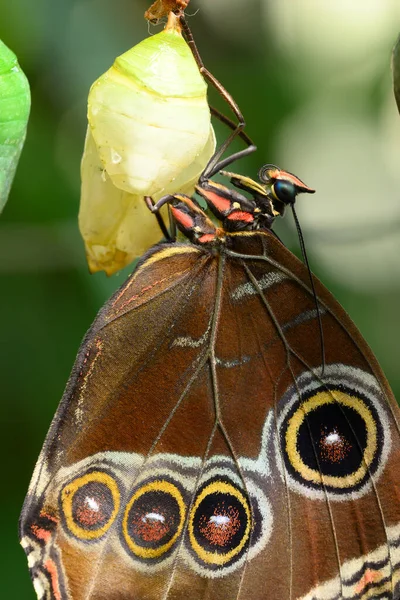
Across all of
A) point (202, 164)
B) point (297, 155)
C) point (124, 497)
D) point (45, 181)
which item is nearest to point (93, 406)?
point (124, 497)

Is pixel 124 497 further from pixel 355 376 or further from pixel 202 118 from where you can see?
pixel 202 118

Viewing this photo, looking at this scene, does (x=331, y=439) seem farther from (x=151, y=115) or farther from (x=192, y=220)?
(x=151, y=115)

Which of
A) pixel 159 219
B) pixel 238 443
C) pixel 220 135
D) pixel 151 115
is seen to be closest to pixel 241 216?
pixel 159 219

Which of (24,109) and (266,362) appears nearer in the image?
(24,109)

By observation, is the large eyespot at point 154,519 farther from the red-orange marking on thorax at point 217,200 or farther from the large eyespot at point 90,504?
the red-orange marking on thorax at point 217,200

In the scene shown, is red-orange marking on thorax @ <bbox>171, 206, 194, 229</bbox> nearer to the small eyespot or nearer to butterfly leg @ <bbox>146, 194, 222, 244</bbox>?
butterfly leg @ <bbox>146, 194, 222, 244</bbox>

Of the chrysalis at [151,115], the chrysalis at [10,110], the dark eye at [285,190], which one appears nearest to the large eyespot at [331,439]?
the dark eye at [285,190]

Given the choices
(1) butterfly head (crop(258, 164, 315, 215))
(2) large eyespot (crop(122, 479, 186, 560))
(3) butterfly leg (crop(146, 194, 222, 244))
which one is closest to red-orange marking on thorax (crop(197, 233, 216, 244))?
(3) butterfly leg (crop(146, 194, 222, 244))
